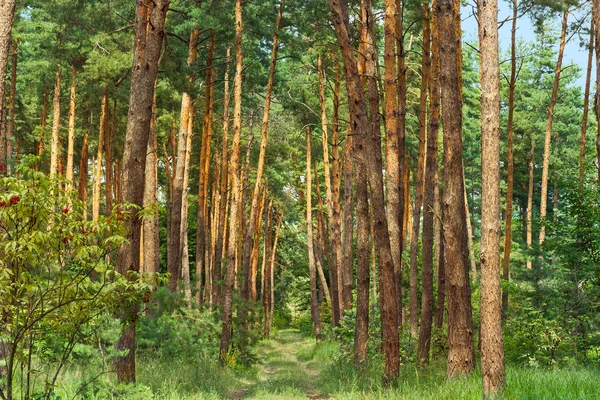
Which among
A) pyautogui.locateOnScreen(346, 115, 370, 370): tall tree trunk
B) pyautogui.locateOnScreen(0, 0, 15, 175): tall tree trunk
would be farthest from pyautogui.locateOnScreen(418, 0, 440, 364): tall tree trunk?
pyautogui.locateOnScreen(0, 0, 15, 175): tall tree trunk

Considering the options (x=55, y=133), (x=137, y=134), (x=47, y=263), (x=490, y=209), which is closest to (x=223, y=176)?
(x=55, y=133)

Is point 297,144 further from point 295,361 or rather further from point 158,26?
point 158,26

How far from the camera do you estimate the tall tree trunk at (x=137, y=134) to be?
9.61 m

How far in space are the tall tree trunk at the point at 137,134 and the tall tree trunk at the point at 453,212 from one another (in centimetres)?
425

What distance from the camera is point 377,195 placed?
11852mm

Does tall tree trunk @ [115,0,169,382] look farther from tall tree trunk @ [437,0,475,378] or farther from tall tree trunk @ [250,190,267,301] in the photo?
tall tree trunk @ [250,190,267,301]

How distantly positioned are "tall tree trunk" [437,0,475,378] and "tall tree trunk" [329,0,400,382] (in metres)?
1.67

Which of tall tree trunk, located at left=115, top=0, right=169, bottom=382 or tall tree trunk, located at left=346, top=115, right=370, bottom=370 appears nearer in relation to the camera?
tall tree trunk, located at left=115, top=0, right=169, bottom=382

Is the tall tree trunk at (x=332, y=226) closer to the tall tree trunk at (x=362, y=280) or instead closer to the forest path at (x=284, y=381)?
the forest path at (x=284, y=381)

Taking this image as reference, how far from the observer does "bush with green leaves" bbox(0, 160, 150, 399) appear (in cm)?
595

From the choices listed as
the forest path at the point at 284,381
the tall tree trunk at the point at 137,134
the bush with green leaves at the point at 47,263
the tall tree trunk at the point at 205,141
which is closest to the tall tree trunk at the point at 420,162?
the forest path at the point at 284,381

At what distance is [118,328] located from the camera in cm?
899

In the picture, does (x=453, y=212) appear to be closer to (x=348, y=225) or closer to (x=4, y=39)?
(x=4, y=39)

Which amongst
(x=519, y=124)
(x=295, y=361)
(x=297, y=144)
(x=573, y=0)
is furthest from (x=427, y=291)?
(x=519, y=124)
